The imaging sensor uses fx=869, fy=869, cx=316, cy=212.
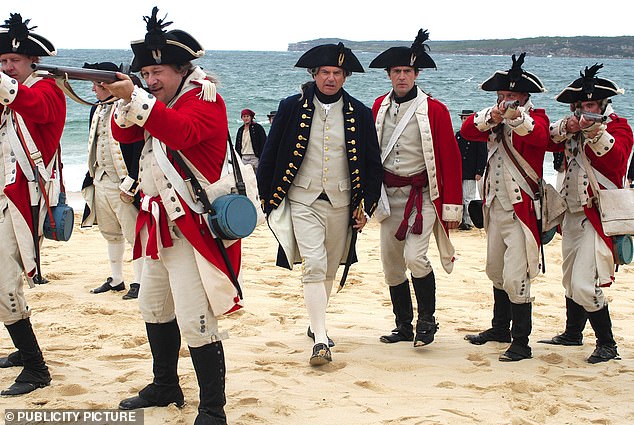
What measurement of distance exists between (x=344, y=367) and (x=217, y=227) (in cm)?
179

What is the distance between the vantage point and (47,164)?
5.24 metres

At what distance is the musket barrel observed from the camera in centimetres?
407

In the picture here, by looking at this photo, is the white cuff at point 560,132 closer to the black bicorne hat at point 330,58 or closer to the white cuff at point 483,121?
the white cuff at point 483,121

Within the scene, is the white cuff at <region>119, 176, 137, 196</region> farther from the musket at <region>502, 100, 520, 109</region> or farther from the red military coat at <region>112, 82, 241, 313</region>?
the musket at <region>502, 100, 520, 109</region>

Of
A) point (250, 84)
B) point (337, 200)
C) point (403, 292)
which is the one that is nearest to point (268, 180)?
point (337, 200)

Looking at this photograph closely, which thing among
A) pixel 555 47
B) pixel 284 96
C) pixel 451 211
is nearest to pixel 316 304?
pixel 451 211

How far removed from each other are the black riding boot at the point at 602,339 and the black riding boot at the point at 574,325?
1.12 feet

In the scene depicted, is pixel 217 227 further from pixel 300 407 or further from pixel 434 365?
pixel 434 365

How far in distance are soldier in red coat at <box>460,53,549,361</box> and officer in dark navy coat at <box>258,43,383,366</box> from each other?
2.56ft

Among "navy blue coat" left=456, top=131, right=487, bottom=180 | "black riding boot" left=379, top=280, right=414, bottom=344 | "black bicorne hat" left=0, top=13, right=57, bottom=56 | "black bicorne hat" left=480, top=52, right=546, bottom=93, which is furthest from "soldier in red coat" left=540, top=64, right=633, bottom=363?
"navy blue coat" left=456, top=131, right=487, bottom=180

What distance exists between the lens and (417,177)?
6.29m

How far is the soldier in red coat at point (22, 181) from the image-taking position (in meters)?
5.05

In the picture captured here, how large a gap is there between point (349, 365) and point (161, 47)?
2.54 m

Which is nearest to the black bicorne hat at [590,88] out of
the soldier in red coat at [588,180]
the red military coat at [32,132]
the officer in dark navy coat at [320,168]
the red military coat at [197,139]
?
the soldier in red coat at [588,180]
